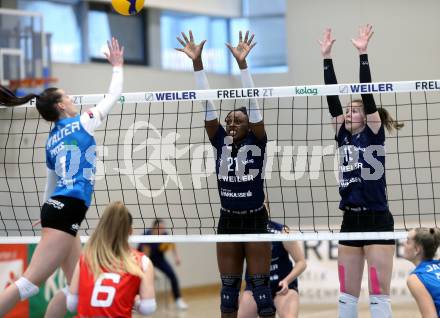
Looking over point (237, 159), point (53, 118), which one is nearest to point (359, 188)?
point (237, 159)

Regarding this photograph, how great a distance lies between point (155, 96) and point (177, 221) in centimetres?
865

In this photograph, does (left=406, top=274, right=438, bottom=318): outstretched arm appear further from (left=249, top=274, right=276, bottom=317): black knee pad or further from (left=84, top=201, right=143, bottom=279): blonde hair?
(left=84, top=201, right=143, bottom=279): blonde hair

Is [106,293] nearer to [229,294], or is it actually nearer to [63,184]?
[63,184]

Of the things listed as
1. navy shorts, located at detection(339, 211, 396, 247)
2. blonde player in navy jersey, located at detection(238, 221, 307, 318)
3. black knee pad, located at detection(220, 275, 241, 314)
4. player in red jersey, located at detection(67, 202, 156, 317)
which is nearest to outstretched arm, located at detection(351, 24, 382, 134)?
navy shorts, located at detection(339, 211, 396, 247)

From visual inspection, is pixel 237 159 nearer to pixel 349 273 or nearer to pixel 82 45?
pixel 349 273

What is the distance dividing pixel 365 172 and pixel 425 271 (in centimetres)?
136

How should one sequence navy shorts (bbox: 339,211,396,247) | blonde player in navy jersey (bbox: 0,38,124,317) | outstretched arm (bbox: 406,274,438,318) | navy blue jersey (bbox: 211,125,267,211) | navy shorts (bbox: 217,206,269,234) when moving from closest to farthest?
outstretched arm (bbox: 406,274,438,318) → blonde player in navy jersey (bbox: 0,38,124,317) → navy shorts (bbox: 339,211,396,247) → navy blue jersey (bbox: 211,125,267,211) → navy shorts (bbox: 217,206,269,234)

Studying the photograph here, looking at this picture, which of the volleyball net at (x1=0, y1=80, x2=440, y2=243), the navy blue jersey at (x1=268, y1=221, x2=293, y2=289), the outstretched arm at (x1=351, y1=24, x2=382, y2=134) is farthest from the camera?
the volleyball net at (x1=0, y1=80, x2=440, y2=243)

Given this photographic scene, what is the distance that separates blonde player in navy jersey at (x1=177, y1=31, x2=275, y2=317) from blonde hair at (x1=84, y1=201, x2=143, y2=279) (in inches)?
73.7

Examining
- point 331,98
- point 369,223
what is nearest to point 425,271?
point 369,223

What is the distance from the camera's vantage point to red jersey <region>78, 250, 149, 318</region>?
200 inches

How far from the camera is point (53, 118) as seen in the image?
6215 mm

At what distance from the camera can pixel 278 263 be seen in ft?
27.1

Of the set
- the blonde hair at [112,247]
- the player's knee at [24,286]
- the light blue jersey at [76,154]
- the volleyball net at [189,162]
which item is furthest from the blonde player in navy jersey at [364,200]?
the volleyball net at [189,162]
